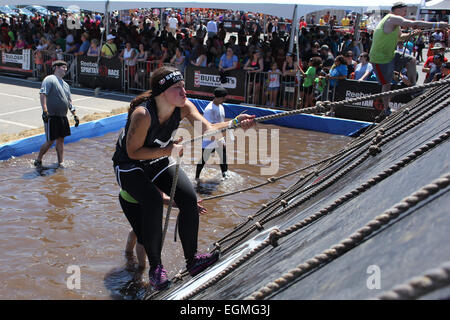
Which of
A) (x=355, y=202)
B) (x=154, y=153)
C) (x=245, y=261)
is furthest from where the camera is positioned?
(x=154, y=153)

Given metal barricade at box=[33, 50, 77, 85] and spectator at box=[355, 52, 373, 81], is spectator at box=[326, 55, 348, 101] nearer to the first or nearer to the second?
spectator at box=[355, 52, 373, 81]

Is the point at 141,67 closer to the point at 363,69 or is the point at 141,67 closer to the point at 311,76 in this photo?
the point at 311,76

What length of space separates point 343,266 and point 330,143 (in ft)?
30.6

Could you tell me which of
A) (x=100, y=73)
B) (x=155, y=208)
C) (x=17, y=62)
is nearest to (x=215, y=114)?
(x=155, y=208)

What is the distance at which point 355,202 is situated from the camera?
2549 mm

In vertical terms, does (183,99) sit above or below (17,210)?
above

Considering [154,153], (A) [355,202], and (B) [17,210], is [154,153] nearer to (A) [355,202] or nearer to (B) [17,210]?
(A) [355,202]

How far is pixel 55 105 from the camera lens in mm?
7996

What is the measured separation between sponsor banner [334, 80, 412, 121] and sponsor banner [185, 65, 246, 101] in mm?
3278

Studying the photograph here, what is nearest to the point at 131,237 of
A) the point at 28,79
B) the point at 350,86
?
the point at 350,86

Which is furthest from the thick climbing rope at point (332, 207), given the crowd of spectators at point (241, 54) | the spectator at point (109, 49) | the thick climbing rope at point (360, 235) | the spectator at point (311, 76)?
the spectator at point (109, 49)

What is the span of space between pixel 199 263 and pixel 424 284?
2726mm

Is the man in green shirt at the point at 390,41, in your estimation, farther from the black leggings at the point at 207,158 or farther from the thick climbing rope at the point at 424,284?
the thick climbing rope at the point at 424,284
